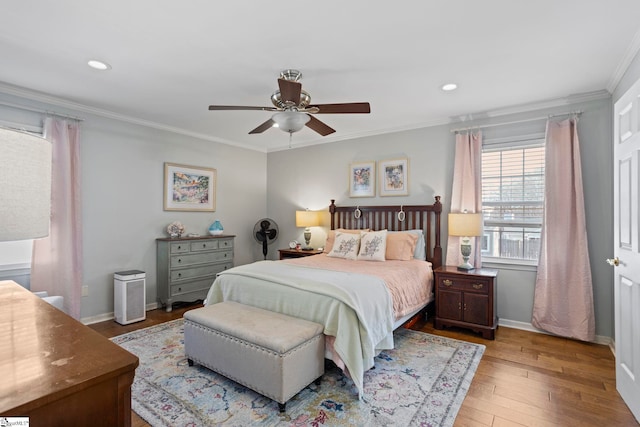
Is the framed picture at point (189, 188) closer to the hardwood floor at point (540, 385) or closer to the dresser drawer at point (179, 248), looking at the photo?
the dresser drawer at point (179, 248)

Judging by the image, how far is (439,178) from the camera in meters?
4.18

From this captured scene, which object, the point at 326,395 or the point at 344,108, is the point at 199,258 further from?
the point at 344,108

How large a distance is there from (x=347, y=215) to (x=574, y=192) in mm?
2739

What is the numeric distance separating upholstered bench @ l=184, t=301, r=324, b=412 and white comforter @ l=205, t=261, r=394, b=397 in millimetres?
129

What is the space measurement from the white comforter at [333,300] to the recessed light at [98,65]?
2.07 metres

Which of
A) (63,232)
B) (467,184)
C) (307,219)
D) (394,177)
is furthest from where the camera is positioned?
(307,219)

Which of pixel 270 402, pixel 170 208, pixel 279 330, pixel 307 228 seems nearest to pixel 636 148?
pixel 279 330

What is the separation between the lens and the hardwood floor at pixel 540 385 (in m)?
2.03

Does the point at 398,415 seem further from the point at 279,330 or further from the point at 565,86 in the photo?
the point at 565,86

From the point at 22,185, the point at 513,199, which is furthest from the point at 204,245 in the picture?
the point at 513,199

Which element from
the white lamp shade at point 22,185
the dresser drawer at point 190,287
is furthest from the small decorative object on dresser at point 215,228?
the white lamp shade at point 22,185

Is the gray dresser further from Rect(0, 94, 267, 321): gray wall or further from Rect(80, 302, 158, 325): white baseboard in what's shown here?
Rect(80, 302, 158, 325): white baseboard

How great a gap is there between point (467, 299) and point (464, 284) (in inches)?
6.2

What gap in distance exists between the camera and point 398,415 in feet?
6.76
